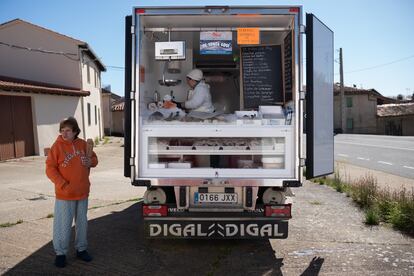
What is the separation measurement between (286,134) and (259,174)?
22.3 inches

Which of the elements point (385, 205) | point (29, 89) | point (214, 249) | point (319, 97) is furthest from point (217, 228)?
point (29, 89)

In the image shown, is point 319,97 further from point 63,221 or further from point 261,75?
point 63,221

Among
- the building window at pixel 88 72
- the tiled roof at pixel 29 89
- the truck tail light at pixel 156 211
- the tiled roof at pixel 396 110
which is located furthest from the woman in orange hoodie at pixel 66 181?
the tiled roof at pixel 396 110

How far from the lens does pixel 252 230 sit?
15.1ft

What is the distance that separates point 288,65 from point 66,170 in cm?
316

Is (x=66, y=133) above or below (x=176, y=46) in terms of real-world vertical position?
below

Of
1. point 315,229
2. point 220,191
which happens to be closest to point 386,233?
point 315,229

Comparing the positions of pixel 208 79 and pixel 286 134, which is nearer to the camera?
pixel 286 134

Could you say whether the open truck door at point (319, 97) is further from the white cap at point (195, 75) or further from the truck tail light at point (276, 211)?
the white cap at point (195, 75)

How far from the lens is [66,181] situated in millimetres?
4293

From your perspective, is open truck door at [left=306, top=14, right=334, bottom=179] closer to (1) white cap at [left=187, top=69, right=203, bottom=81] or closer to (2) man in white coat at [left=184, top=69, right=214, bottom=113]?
(2) man in white coat at [left=184, top=69, right=214, bottom=113]

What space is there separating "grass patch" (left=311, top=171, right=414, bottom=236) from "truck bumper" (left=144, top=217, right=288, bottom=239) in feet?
7.07

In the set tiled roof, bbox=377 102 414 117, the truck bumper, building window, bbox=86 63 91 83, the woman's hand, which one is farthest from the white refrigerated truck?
tiled roof, bbox=377 102 414 117

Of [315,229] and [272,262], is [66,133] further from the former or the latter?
[315,229]
